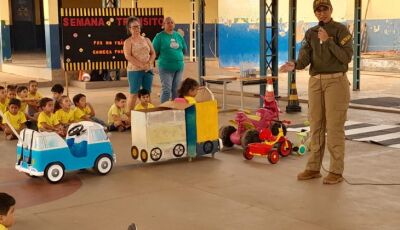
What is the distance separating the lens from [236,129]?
29.0 feet

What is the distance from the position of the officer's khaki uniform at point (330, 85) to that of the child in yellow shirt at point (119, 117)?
4427 millimetres

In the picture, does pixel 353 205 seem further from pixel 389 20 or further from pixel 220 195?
pixel 389 20

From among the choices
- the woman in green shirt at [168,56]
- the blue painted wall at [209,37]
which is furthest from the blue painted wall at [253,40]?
the woman in green shirt at [168,56]

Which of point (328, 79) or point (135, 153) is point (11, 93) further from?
point (328, 79)

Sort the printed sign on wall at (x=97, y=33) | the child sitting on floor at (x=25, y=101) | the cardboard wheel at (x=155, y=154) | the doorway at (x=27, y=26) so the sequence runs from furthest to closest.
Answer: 1. the doorway at (x=27, y=26)
2. the printed sign on wall at (x=97, y=33)
3. the child sitting on floor at (x=25, y=101)
4. the cardboard wheel at (x=155, y=154)

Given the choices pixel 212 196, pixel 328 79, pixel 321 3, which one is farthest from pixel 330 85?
pixel 212 196

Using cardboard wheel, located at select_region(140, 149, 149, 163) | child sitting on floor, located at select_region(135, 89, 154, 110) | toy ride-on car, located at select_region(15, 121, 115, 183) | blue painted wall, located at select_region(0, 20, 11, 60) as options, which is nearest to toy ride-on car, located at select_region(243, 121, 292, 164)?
cardboard wheel, located at select_region(140, 149, 149, 163)

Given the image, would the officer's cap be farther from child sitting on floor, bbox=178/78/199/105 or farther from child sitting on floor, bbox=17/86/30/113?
child sitting on floor, bbox=17/86/30/113

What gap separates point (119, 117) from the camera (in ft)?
34.6

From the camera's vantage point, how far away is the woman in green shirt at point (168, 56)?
35.6 feet

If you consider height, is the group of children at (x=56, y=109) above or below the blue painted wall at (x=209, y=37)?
below

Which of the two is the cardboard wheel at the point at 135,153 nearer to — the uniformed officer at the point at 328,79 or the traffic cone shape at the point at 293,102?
the uniformed officer at the point at 328,79

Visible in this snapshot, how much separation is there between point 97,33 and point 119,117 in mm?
2885

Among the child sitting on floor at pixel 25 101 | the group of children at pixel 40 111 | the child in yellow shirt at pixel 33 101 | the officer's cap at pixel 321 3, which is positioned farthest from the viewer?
the child in yellow shirt at pixel 33 101
